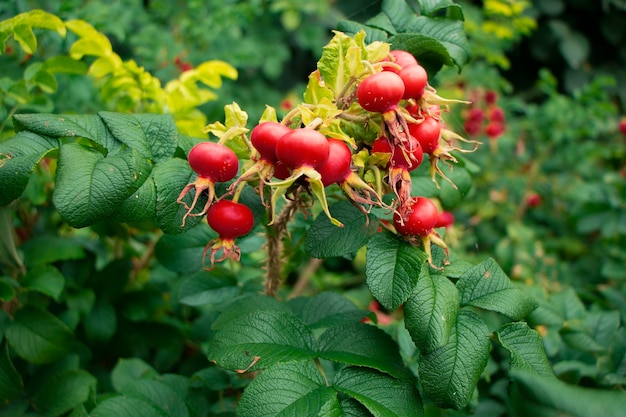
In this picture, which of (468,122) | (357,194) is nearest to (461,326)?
(357,194)

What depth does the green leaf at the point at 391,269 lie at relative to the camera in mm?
704

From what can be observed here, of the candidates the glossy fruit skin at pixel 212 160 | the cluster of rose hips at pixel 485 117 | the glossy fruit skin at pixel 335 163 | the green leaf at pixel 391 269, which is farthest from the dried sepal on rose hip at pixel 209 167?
the cluster of rose hips at pixel 485 117

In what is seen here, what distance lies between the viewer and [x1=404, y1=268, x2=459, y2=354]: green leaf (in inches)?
27.0

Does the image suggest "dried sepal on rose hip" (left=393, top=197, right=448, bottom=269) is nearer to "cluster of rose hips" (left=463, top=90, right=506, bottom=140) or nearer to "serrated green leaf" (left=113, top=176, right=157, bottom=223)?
"serrated green leaf" (left=113, top=176, right=157, bottom=223)

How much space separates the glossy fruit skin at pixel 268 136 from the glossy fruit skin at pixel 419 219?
21cm

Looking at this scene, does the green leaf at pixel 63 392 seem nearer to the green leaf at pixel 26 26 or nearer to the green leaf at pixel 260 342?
the green leaf at pixel 260 342

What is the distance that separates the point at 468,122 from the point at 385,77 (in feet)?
5.94

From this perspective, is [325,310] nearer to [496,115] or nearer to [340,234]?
[340,234]

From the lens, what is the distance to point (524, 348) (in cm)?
75

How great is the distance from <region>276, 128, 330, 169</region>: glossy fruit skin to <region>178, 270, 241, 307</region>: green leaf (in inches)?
19.0

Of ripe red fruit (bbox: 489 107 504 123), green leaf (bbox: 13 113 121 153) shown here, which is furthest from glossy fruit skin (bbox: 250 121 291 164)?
ripe red fruit (bbox: 489 107 504 123)

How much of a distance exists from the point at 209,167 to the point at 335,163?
0.17 meters

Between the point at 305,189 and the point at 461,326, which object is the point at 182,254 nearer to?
the point at 305,189

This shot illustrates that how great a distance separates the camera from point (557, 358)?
1184 millimetres
